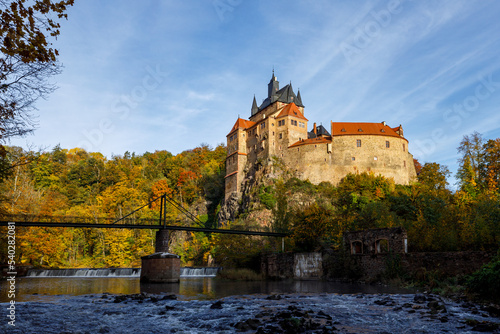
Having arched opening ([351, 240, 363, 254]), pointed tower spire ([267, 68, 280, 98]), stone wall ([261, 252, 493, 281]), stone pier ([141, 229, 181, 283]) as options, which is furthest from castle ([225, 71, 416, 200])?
stone pier ([141, 229, 181, 283])

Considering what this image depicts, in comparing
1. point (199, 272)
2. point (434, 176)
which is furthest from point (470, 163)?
point (199, 272)

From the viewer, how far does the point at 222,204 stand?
7206cm

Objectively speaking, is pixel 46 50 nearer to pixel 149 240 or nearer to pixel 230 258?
pixel 230 258

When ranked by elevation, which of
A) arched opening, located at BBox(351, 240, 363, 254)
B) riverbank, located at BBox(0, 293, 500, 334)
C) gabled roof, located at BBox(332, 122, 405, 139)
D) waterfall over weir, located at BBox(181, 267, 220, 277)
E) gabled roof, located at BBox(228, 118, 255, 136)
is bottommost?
waterfall over weir, located at BBox(181, 267, 220, 277)

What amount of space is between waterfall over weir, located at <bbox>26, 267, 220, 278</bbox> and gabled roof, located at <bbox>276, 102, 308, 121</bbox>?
39109mm

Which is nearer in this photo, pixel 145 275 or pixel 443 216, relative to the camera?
pixel 145 275

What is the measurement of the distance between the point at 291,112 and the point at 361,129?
552 inches

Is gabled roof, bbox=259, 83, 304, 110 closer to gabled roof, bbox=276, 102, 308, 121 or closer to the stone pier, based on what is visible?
gabled roof, bbox=276, 102, 308, 121

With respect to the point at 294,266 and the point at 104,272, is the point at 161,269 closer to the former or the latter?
the point at 294,266

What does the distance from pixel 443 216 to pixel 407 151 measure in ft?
130

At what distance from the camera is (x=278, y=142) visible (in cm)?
6969

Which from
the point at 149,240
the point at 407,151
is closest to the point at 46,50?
the point at 149,240

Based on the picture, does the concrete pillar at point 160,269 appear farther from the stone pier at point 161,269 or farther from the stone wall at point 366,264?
the stone wall at point 366,264

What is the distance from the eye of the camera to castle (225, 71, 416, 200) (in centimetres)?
6250
